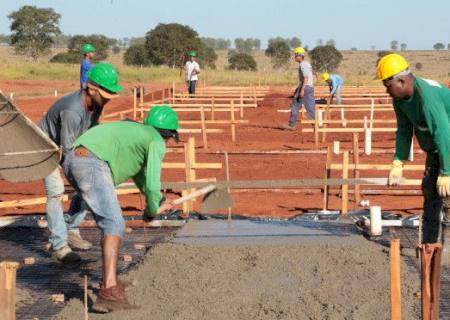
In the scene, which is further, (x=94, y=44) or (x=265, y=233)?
(x=94, y=44)

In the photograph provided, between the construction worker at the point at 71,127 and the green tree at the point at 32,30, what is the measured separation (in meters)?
62.7

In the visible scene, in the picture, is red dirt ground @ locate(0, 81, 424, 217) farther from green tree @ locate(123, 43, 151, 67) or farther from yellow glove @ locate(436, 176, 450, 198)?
green tree @ locate(123, 43, 151, 67)

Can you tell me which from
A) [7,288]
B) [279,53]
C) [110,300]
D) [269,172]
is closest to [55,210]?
[110,300]

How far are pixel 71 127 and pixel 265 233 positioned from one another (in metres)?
2.19

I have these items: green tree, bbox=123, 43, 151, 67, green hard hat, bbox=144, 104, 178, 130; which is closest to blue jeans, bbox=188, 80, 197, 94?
green hard hat, bbox=144, 104, 178, 130

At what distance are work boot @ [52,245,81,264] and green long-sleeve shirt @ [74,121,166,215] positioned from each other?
4.87 feet

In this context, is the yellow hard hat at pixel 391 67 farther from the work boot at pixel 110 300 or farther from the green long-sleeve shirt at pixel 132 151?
the work boot at pixel 110 300

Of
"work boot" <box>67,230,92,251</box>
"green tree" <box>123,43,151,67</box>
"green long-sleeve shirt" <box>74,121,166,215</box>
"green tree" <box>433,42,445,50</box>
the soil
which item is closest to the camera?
"green long-sleeve shirt" <box>74,121,166,215</box>

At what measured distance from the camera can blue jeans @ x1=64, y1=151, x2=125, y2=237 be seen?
547 centimetres

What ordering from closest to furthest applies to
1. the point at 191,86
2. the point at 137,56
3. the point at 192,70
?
the point at 192,70 → the point at 191,86 → the point at 137,56

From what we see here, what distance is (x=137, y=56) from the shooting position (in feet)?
225

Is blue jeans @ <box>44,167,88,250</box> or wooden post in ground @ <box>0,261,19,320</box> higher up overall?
Answer: wooden post in ground @ <box>0,261,19,320</box>

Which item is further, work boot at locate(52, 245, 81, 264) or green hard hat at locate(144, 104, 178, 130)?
work boot at locate(52, 245, 81, 264)

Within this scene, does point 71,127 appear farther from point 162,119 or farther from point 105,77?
point 162,119
